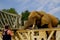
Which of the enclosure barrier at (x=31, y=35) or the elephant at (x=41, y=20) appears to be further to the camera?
the elephant at (x=41, y=20)

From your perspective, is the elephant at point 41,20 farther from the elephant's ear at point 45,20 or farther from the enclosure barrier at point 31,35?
the enclosure barrier at point 31,35

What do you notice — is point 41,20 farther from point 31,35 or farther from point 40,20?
point 31,35

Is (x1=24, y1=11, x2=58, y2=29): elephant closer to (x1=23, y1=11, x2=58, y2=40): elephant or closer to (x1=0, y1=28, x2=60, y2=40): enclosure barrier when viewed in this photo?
(x1=23, y1=11, x2=58, y2=40): elephant

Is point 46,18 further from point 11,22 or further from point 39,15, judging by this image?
point 11,22

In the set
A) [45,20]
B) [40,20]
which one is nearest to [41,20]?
[40,20]

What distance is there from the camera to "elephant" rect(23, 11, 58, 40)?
13500 mm

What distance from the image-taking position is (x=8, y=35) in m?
9.29

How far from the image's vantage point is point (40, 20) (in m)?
13.8

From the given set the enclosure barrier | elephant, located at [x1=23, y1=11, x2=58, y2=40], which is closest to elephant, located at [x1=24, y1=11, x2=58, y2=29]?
elephant, located at [x1=23, y1=11, x2=58, y2=40]

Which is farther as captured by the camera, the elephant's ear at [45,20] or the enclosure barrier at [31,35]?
the elephant's ear at [45,20]

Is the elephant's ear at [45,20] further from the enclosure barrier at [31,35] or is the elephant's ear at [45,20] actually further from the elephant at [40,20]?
the enclosure barrier at [31,35]

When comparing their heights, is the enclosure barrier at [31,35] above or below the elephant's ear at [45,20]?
below

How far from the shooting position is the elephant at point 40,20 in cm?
1350

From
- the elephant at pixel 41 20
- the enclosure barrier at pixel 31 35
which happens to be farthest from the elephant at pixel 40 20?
the enclosure barrier at pixel 31 35
